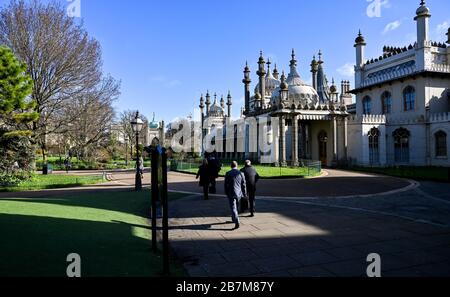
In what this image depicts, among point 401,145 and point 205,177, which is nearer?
point 205,177

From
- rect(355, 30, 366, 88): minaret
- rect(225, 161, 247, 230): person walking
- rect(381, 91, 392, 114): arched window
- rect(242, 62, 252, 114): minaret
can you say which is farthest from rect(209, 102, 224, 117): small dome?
rect(225, 161, 247, 230): person walking

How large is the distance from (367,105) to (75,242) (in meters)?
39.7

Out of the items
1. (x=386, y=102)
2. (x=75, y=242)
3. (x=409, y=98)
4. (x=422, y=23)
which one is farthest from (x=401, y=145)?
(x=75, y=242)

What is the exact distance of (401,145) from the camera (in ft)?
107

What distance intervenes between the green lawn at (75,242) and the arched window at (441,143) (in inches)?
1233

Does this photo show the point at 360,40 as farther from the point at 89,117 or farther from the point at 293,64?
the point at 89,117

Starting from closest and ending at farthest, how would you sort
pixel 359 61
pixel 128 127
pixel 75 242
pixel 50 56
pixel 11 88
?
pixel 75 242
pixel 11 88
pixel 50 56
pixel 359 61
pixel 128 127

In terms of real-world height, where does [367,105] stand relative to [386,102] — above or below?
above

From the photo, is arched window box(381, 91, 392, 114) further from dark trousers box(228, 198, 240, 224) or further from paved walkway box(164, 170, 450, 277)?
dark trousers box(228, 198, 240, 224)

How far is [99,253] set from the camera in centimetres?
538

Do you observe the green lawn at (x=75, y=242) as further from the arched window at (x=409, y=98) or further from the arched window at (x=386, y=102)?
the arched window at (x=386, y=102)

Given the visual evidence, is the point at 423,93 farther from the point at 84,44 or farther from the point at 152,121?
the point at 152,121

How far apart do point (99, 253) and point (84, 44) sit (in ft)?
89.5
